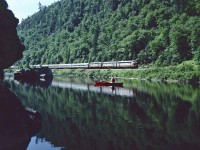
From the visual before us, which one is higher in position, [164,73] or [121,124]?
[164,73]

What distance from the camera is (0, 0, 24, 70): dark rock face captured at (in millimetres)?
40812

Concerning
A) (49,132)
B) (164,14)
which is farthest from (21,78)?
(49,132)

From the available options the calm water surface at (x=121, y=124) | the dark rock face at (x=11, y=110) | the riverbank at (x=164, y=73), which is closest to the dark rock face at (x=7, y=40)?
the dark rock face at (x=11, y=110)

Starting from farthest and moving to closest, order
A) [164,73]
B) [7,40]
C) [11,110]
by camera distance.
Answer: [164,73] < [7,40] < [11,110]

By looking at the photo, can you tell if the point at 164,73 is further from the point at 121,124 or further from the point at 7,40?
the point at 7,40

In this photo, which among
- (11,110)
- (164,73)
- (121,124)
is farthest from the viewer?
(164,73)

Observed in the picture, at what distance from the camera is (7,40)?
4166 centimetres

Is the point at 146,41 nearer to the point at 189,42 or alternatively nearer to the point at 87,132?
the point at 189,42

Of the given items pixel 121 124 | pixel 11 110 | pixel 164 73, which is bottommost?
pixel 121 124

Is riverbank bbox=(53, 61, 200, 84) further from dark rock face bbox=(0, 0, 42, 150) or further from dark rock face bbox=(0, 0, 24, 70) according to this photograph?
dark rock face bbox=(0, 0, 42, 150)

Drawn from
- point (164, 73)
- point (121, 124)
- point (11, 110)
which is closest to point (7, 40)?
point (11, 110)

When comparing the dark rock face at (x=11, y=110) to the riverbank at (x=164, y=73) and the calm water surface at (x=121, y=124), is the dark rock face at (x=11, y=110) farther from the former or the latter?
the riverbank at (x=164, y=73)

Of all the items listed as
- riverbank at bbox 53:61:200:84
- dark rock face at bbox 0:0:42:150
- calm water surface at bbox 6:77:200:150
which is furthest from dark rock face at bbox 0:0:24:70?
riverbank at bbox 53:61:200:84

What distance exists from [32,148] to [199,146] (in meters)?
15.5
